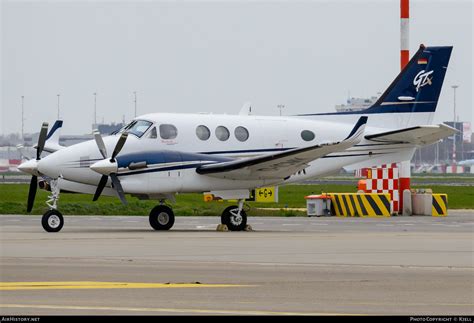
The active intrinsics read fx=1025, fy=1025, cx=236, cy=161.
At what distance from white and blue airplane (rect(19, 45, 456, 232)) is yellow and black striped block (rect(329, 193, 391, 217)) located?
6.38 m

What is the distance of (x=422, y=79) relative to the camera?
3472 centimetres

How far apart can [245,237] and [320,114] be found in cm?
830

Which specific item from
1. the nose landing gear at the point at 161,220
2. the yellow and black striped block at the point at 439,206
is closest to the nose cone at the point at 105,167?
the nose landing gear at the point at 161,220

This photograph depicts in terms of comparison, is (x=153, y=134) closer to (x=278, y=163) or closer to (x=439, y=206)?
(x=278, y=163)

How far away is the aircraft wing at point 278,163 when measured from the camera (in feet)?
93.8

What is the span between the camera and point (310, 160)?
98.2 feet

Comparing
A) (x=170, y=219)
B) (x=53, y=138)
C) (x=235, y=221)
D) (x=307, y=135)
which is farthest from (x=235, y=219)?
(x=53, y=138)

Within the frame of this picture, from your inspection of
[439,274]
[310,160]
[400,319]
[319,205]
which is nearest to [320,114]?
[310,160]

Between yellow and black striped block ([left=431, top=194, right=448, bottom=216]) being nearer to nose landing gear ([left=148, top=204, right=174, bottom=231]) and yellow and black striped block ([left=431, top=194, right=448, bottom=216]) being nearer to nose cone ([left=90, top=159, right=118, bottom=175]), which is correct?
nose landing gear ([left=148, top=204, right=174, bottom=231])

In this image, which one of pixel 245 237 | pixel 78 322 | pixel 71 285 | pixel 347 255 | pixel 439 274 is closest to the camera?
pixel 78 322

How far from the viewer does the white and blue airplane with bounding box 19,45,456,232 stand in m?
28.8

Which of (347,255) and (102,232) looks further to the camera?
(102,232)

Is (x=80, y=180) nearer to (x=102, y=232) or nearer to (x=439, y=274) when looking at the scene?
(x=102, y=232)

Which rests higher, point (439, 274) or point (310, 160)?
point (310, 160)
